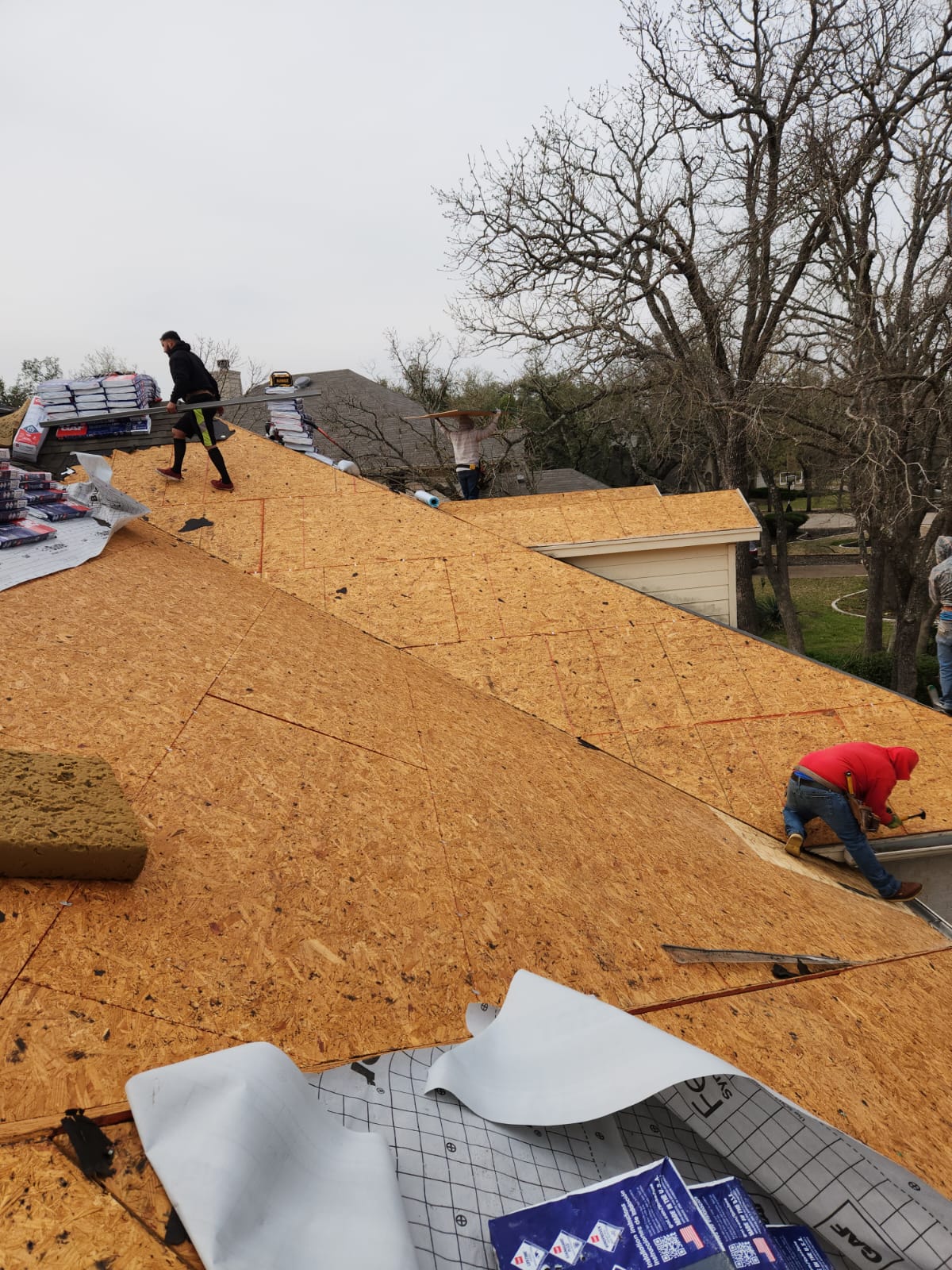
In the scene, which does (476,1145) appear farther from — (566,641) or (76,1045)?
(566,641)

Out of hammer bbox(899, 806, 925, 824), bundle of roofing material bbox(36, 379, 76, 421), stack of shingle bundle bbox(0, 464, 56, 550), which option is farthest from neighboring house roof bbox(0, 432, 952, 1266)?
bundle of roofing material bbox(36, 379, 76, 421)

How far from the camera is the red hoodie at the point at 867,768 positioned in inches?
207

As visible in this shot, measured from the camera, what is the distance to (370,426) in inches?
897

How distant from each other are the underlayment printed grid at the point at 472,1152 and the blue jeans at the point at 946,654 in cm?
806

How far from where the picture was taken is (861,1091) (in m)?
2.76

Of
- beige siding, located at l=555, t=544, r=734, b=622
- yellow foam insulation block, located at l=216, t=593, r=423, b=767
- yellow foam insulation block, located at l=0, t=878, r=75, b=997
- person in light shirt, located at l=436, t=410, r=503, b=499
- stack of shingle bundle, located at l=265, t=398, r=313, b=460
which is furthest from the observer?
person in light shirt, located at l=436, t=410, r=503, b=499

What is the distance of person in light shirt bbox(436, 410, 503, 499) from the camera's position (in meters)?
10.9

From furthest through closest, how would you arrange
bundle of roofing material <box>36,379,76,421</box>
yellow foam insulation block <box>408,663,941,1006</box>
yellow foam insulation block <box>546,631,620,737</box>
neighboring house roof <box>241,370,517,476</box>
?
neighboring house roof <box>241,370,517,476</box> → bundle of roofing material <box>36,379,76,421</box> → yellow foam insulation block <box>546,631,620,737</box> → yellow foam insulation block <box>408,663,941,1006</box>

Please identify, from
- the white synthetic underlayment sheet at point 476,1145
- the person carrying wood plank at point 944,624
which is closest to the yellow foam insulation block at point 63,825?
the white synthetic underlayment sheet at point 476,1145

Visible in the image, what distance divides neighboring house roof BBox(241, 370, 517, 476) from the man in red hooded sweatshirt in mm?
12933

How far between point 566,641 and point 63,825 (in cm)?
478

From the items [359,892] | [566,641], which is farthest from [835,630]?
[359,892]

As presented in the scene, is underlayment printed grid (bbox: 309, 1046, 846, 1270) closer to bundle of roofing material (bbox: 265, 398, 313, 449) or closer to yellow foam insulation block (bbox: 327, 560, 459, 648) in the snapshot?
yellow foam insulation block (bbox: 327, 560, 459, 648)

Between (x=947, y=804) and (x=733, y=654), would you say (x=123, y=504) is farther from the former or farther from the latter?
(x=947, y=804)
